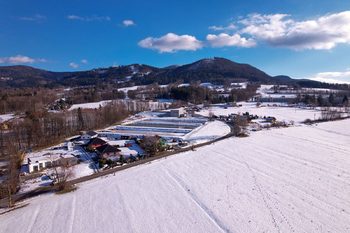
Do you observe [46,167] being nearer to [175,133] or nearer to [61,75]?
[175,133]

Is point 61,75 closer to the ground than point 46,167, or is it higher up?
higher up

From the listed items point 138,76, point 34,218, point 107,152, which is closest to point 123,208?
point 34,218

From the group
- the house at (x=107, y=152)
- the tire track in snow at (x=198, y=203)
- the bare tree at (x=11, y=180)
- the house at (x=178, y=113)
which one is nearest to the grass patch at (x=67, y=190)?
the bare tree at (x=11, y=180)

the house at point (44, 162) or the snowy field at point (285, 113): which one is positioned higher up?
the snowy field at point (285, 113)

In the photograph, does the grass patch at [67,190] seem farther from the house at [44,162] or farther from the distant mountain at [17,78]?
the distant mountain at [17,78]

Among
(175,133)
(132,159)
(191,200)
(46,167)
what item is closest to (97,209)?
(191,200)

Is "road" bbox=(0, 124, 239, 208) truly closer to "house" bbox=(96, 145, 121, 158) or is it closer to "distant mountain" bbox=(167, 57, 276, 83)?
"house" bbox=(96, 145, 121, 158)
